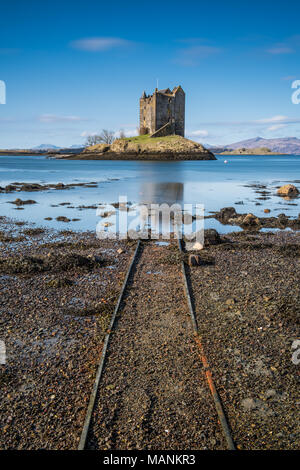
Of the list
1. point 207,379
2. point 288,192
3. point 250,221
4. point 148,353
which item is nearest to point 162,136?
point 288,192

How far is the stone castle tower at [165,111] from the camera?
304 feet

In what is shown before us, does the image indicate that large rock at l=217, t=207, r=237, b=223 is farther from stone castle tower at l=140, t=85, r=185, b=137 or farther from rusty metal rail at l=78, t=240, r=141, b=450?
stone castle tower at l=140, t=85, r=185, b=137

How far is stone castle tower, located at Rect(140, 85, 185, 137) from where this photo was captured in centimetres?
9262

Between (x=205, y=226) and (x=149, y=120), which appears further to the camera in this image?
(x=149, y=120)

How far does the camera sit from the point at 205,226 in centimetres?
1476

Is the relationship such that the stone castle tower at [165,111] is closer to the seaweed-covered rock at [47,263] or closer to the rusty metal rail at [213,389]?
the seaweed-covered rock at [47,263]

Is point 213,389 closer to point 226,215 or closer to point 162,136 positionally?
point 226,215

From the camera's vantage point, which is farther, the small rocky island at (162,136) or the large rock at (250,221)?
the small rocky island at (162,136)

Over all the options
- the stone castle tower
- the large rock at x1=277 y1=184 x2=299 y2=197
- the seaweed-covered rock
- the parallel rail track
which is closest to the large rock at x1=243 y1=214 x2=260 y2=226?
the seaweed-covered rock

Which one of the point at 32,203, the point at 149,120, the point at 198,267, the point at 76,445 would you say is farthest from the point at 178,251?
the point at 149,120

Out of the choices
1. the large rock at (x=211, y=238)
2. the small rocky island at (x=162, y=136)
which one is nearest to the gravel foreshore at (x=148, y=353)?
the large rock at (x=211, y=238)

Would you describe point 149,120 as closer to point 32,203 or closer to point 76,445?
point 32,203

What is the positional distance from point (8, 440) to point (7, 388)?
→ 0.82 m

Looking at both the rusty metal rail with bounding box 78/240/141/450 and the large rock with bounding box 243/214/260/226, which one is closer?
the rusty metal rail with bounding box 78/240/141/450
